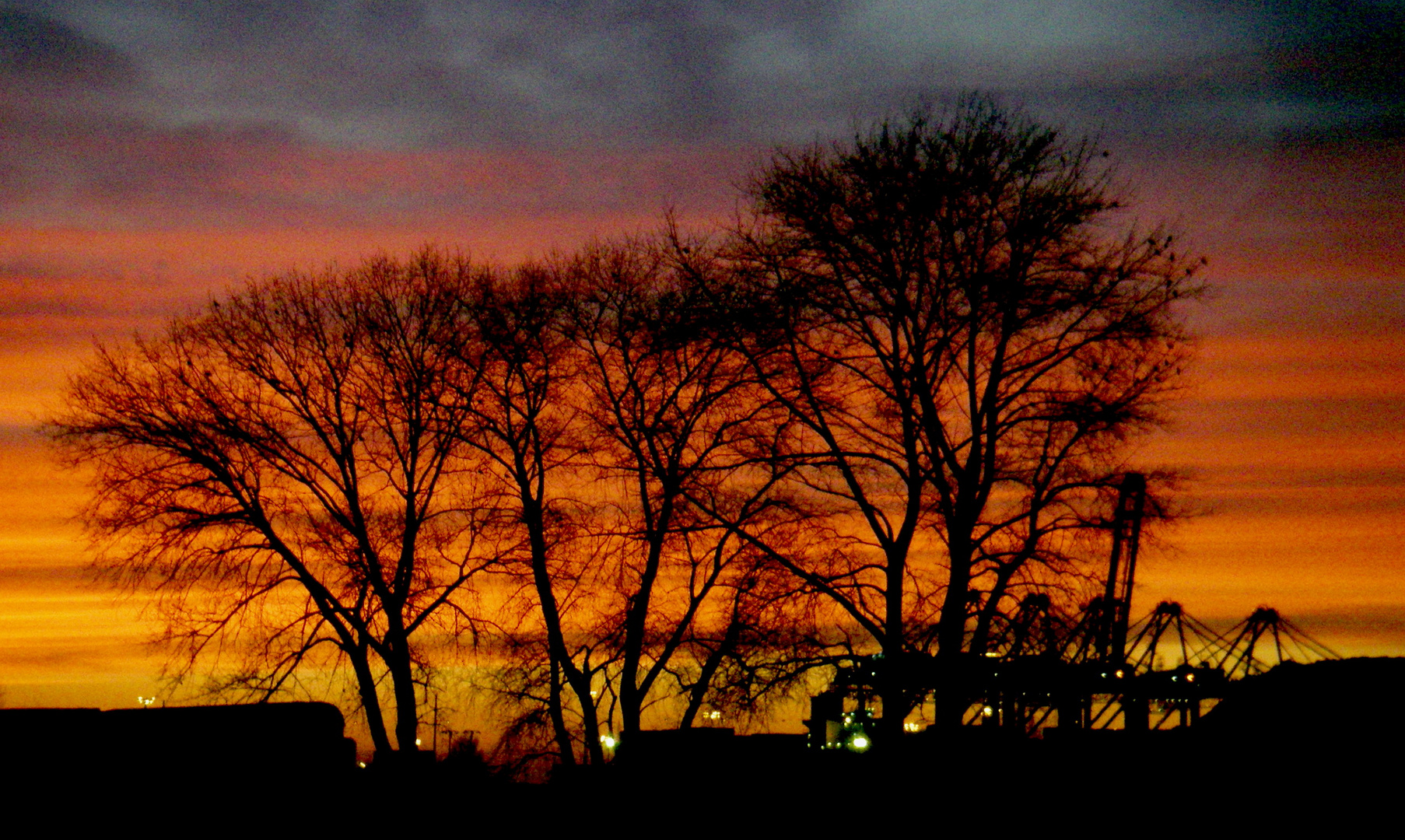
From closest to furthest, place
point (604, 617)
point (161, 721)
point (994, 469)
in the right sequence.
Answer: point (161, 721) < point (994, 469) < point (604, 617)

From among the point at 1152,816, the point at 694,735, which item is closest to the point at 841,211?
the point at 694,735

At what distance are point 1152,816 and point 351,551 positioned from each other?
72.2 feet

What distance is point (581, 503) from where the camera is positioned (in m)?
38.2

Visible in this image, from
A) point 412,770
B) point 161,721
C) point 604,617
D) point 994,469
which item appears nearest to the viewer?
point 161,721

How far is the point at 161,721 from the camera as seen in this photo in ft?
86.5

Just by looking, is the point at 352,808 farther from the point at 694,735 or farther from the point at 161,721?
the point at 694,735

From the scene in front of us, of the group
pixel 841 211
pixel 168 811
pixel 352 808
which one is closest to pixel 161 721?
pixel 168 811

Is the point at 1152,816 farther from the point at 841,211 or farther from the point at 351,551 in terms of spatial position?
the point at 351,551

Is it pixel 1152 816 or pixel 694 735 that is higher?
pixel 694 735

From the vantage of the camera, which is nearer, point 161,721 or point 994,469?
point 161,721

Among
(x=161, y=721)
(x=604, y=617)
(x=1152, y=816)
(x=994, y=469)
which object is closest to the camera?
(x=1152, y=816)

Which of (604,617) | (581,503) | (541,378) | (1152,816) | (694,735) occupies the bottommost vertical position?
(1152,816)

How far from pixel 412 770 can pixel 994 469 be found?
45.4ft

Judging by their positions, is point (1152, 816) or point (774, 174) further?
point (774, 174)
